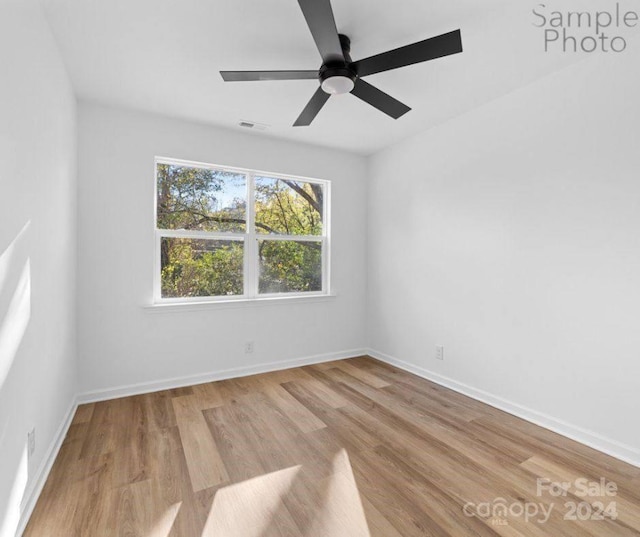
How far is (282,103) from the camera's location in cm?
286

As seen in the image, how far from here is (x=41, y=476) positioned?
1.79 meters

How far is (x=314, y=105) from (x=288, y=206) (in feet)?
5.40

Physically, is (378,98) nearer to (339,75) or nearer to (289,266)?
(339,75)

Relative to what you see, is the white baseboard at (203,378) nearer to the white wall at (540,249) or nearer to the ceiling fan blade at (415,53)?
the white wall at (540,249)

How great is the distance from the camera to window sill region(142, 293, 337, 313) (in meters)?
3.12

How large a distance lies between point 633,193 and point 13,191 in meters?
3.28

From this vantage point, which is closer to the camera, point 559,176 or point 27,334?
point 27,334

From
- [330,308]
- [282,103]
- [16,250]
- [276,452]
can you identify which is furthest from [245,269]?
[16,250]

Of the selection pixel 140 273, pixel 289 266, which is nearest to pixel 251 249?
pixel 289 266

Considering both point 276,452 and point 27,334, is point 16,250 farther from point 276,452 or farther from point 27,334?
point 276,452

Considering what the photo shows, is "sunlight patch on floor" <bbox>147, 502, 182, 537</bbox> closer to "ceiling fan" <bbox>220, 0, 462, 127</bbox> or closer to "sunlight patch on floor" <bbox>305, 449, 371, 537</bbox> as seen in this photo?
"sunlight patch on floor" <bbox>305, 449, 371, 537</bbox>

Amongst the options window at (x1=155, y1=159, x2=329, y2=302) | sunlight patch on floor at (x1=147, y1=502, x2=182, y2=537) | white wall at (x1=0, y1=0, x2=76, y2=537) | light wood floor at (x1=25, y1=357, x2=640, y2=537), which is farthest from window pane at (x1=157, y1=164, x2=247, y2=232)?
sunlight patch on floor at (x1=147, y1=502, x2=182, y2=537)

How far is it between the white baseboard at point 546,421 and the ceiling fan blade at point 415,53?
252 centimetres

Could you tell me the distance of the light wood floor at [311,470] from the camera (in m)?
1.55
